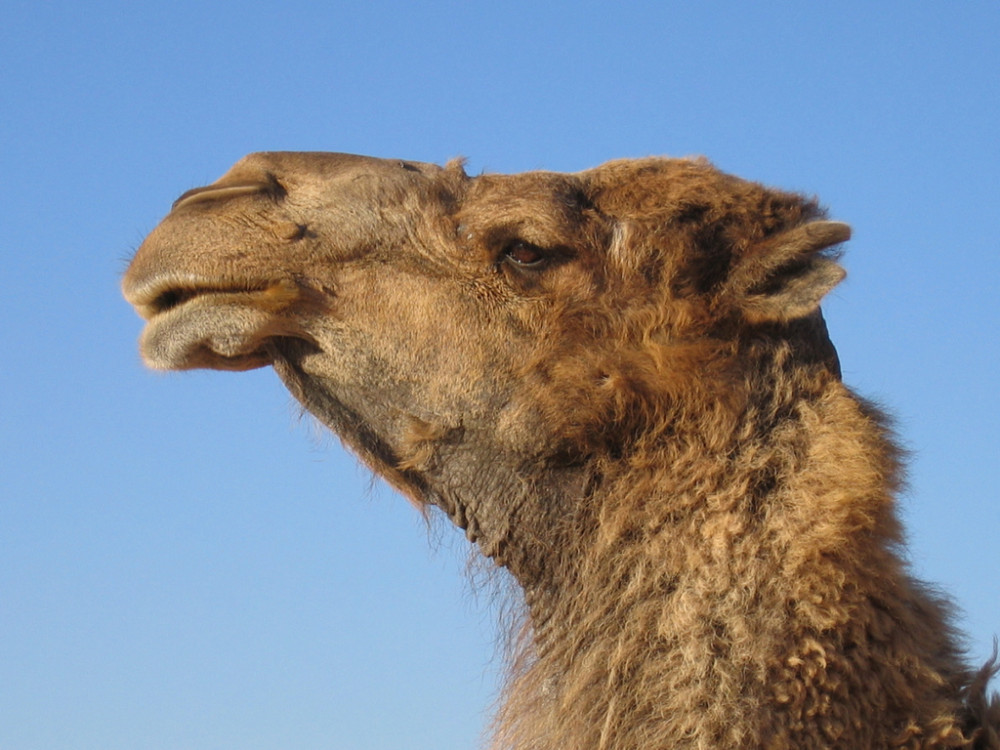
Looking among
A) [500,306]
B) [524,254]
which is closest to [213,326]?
[500,306]

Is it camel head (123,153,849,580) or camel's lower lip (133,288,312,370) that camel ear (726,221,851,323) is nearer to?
camel head (123,153,849,580)

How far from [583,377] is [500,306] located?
359mm

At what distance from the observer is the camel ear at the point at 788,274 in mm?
4113

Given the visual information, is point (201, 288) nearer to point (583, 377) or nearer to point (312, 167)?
point (312, 167)

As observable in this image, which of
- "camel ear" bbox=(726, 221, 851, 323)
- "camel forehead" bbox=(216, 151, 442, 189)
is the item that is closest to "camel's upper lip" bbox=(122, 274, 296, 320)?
"camel forehead" bbox=(216, 151, 442, 189)

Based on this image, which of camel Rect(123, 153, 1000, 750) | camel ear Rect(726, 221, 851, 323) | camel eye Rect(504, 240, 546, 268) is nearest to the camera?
camel Rect(123, 153, 1000, 750)

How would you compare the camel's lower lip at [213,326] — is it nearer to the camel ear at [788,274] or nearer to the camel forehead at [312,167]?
the camel forehead at [312,167]

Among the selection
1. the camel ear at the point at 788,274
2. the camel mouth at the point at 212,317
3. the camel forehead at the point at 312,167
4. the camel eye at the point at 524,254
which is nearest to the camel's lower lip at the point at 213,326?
the camel mouth at the point at 212,317

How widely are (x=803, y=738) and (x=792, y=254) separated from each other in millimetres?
1500

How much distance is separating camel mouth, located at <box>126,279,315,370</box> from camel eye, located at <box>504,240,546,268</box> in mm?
697

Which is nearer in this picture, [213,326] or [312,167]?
[213,326]

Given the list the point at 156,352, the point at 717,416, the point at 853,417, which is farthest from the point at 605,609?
the point at 156,352

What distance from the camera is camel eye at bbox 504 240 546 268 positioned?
4.26m

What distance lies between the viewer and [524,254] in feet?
14.0
